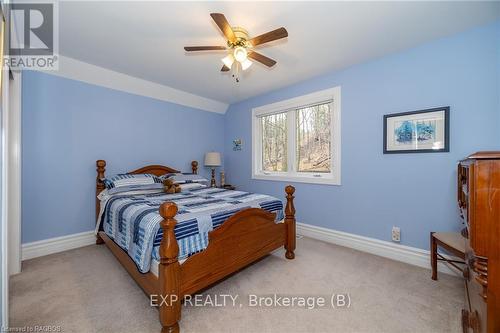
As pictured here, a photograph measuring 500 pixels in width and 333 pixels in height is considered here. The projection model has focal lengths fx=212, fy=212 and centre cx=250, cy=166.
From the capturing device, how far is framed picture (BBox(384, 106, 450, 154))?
215 centimetres

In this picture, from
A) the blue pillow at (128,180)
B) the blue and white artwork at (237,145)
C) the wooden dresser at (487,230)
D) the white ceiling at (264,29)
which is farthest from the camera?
the blue and white artwork at (237,145)

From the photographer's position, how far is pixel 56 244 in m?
2.64

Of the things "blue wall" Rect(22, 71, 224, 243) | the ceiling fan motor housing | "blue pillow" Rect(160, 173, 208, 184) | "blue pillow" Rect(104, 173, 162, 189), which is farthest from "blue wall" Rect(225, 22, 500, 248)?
"blue wall" Rect(22, 71, 224, 243)

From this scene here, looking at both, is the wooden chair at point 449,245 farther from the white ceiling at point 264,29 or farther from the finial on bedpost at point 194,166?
the finial on bedpost at point 194,166

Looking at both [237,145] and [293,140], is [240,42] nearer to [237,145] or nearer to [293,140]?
[293,140]

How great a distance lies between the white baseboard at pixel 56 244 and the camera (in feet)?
8.04

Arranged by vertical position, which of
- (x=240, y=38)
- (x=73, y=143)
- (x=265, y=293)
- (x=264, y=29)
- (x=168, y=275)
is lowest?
(x=265, y=293)

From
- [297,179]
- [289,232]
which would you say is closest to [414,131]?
[297,179]

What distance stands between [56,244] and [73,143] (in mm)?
1286

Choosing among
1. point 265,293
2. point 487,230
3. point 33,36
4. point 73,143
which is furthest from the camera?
point 73,143

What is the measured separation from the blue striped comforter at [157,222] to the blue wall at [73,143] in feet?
2.25

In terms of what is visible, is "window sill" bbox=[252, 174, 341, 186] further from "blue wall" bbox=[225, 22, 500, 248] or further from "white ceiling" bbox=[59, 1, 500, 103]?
"white ceiling" bbox=[59, 1, 500, 103]

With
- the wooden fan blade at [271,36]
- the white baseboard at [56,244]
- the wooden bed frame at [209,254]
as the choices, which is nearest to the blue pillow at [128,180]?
the wooden bed frame at [209,254]

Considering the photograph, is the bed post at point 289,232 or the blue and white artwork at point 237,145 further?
the blue and white artwork at point 237,145
